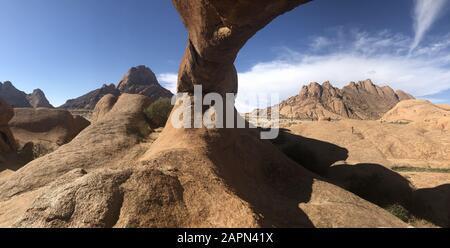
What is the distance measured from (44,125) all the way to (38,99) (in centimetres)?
12172

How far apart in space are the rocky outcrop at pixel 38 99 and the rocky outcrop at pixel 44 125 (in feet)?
360

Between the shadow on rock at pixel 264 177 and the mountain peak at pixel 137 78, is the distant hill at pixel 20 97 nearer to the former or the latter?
the mountain peak at pixel 137 78

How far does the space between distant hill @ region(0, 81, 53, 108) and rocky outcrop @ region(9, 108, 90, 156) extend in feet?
317

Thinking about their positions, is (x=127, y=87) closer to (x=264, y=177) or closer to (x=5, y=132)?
(x=5, y=132)

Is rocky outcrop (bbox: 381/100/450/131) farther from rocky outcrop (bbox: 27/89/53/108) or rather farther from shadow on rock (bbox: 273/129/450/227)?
rocky outcrop (bbox: 27/89/53/108)

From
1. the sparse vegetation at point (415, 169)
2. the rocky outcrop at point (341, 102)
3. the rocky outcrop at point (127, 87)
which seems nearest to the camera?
the sparse vegetation at point (415, 169)

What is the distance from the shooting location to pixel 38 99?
14375 centimetres

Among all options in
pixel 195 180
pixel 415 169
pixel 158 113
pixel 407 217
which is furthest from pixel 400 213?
pixel 158 113

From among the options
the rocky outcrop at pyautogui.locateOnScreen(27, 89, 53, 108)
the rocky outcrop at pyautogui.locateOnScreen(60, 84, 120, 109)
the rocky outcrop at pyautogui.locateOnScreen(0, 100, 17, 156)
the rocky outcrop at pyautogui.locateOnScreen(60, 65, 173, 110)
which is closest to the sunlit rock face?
the rocky outcrop at pyautogui.locateOnScreen(0, 100, 17, 156)

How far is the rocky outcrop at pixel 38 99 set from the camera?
461ft

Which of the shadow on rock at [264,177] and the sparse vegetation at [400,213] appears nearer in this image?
the shadow on rock at [264,177]

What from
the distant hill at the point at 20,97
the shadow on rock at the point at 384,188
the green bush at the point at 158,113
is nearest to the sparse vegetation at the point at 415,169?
the shadow on rock at the point at 384,188

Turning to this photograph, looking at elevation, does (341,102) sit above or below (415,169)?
above

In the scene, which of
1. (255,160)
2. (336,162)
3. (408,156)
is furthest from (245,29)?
(408,156)
